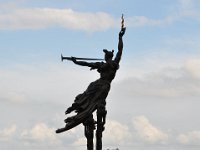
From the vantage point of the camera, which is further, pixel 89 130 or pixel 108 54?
pixel 108 54

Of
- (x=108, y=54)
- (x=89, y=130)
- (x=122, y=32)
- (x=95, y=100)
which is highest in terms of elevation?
(x=122, y=32)

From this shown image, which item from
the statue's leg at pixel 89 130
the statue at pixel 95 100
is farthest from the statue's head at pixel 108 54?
the statue's leg at pixel 89 130

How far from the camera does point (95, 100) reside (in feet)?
107

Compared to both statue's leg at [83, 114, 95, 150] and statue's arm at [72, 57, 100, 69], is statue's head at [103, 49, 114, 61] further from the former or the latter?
statue's leg at [83, 114, 95, 150]

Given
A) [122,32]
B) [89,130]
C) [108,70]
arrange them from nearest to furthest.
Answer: [89,130]
[108,70]
[122,32]

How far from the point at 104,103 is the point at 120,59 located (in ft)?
6.15

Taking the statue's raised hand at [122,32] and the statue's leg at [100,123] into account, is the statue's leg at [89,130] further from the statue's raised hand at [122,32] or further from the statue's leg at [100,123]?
the statue's raised hand at [122,32]

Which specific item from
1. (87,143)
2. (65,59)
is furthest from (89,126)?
(65,59)

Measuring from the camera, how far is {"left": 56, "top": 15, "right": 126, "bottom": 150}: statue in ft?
106

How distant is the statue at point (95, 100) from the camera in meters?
32.4

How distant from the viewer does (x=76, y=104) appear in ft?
107

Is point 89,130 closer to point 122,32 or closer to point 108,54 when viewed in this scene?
point 108,54

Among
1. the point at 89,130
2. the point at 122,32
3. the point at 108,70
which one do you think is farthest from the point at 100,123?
the point at 122,32

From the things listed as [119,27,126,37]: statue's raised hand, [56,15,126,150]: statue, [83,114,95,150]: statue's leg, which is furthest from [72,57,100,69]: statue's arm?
[83,114,95,150]: statue's leg
